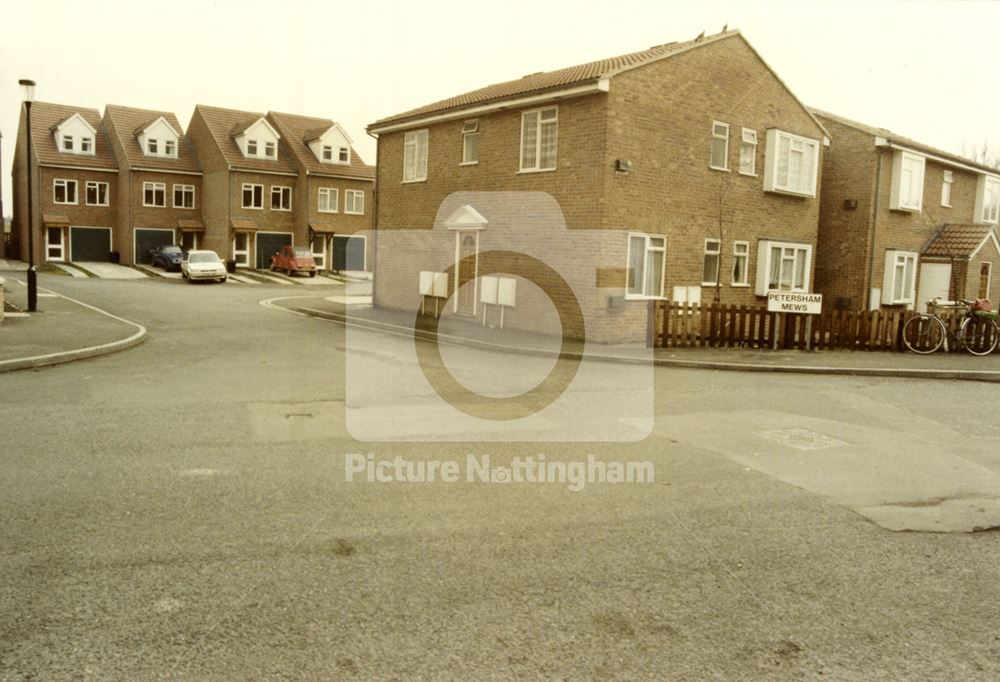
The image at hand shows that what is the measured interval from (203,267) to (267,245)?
11884mm

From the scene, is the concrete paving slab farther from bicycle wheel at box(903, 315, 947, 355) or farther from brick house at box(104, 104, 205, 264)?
bicycle wheel at box(903, 315, 947, 355)

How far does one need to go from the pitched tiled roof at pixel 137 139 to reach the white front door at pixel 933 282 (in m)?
43.4

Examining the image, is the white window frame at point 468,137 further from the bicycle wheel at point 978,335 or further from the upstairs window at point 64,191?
the upstairs window at point 64,191

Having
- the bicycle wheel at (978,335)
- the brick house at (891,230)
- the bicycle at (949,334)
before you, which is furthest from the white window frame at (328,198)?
the bicycle wheel at (978,335)

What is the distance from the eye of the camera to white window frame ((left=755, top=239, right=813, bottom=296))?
22.7 m

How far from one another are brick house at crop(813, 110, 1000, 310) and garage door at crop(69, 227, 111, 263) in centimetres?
4300

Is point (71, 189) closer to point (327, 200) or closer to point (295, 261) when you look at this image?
point (327, 200)

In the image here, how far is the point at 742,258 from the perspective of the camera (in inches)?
883

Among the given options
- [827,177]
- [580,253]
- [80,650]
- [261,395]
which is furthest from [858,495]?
[827,177]

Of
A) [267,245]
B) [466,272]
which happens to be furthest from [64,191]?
[466,272]

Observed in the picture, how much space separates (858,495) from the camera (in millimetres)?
6875

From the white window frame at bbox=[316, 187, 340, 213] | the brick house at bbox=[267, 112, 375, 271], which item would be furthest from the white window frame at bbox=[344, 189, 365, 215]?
the white window frame at bbox=[316, 187, 340, 213]

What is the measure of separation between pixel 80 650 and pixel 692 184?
62.1 feet

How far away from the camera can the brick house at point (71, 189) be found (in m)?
49.1
